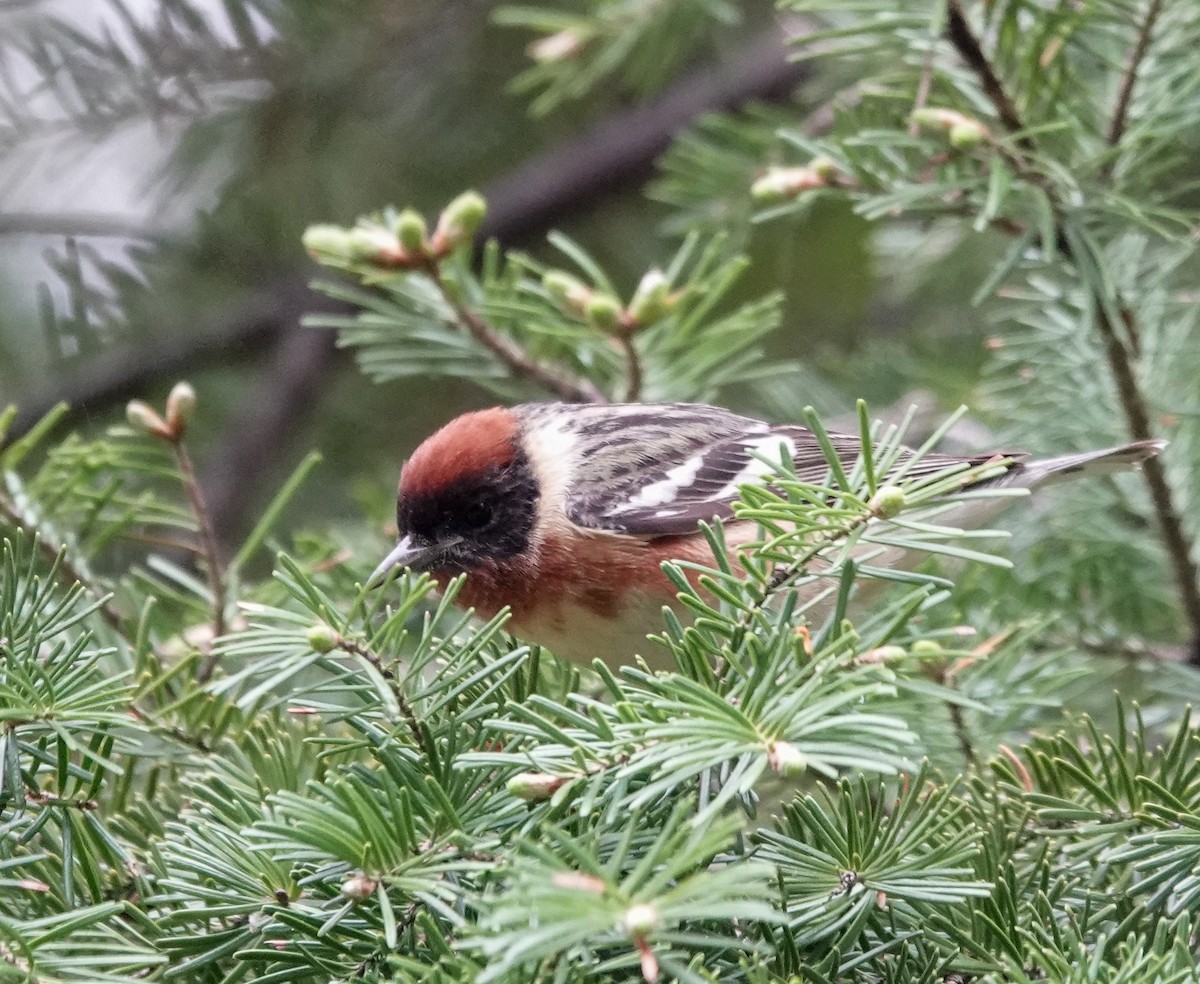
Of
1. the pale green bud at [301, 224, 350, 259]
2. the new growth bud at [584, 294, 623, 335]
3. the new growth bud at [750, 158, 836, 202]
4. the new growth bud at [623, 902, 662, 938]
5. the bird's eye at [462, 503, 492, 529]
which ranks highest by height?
the pale green bud at [301, 224, 350, 259]

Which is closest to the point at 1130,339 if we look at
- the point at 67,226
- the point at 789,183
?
the point at 789,183

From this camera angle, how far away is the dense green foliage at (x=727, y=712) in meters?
1.05

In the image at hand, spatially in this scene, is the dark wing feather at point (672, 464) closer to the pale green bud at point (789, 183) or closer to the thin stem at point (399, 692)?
the pale green bud at point (789, 183)

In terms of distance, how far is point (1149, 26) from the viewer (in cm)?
183

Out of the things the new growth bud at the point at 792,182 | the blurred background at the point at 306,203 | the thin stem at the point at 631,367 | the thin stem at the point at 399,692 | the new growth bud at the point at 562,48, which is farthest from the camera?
the blurred background at the point at 306,203

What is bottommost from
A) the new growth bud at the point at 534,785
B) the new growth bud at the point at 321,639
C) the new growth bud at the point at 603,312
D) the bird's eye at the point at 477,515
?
the bird's eye at the point at 477,515

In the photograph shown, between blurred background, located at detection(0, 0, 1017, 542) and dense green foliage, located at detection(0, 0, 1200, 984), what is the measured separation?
0.92m

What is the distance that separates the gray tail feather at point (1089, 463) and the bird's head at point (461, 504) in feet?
2.75

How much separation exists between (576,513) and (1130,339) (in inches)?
38.8

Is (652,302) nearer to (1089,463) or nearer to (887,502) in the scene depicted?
(1089,463)

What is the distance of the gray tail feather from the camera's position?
1.86m

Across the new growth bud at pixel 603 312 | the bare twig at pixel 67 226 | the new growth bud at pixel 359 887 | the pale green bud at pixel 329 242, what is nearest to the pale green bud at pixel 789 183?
the new growth bud at pixel 603 312

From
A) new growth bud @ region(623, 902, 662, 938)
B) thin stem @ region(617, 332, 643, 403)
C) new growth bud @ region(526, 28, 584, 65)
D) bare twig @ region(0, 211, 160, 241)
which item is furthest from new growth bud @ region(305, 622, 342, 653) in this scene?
bare twig @ region(0, 211, 160, 241)

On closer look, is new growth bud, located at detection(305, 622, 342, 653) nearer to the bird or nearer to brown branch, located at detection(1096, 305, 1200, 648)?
the bird
